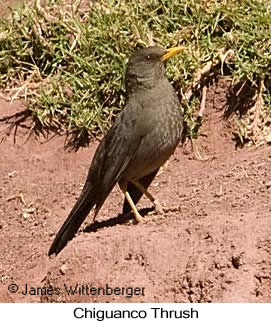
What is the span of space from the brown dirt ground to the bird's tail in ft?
0.56

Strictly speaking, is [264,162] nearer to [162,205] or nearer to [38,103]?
[162,205]

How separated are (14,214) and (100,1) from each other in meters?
2.33

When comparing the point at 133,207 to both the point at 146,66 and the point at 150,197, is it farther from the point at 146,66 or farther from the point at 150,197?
the point at 146,66

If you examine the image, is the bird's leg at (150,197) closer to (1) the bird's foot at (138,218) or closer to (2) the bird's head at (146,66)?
(1) the bird's foot at (138,218)

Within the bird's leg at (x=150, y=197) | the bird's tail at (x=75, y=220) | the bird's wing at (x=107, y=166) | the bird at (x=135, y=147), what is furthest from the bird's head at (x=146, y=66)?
the bird's tail at (x=75, y=220)

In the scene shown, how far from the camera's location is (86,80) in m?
9.38

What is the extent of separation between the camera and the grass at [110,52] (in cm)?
900

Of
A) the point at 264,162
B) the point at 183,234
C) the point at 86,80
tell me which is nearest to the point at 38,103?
the point at 86,80

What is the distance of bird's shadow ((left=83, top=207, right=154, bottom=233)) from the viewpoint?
7637 mm

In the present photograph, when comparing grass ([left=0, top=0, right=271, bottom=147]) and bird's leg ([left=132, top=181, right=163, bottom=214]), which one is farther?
grass ([left=0, top=0, right=271, bottom=147])

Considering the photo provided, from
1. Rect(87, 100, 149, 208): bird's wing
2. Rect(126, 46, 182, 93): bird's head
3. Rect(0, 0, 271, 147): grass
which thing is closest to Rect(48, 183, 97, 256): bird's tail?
Rect(87, 100, 149, 208): bird's wing

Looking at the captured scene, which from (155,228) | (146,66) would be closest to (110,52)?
(146,66)

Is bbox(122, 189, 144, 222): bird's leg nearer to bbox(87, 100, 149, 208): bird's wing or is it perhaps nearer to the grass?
bbox(87, 100, 149, 208): bird's wing

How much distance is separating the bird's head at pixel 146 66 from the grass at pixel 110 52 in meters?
1.06
